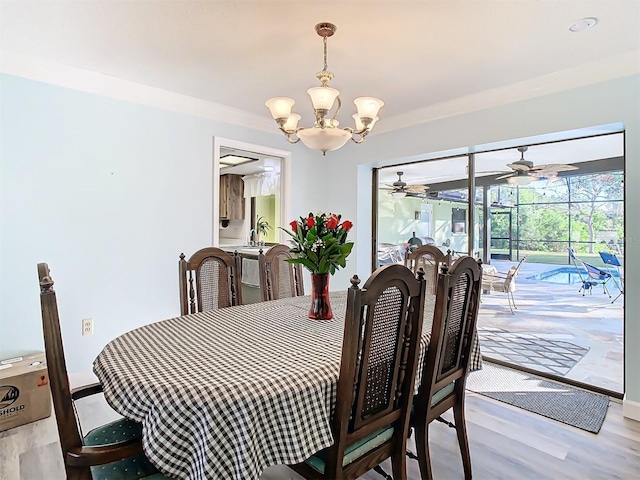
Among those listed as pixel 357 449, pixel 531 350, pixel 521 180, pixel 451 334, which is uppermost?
pixel 521 180

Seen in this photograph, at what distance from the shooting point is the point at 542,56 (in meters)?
Answer: 2.50

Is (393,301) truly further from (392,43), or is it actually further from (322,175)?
(322,175)

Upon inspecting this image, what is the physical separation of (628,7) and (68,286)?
12.8 feet

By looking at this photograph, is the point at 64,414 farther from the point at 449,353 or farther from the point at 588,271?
the point at 588,271

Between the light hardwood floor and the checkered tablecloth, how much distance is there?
2.96 feet

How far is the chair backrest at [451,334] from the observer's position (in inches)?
63.7

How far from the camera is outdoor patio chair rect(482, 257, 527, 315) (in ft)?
11.5

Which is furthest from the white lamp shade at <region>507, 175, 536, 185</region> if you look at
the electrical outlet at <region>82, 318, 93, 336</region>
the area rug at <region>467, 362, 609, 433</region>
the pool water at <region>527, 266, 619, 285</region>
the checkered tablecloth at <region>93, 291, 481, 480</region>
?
the electrical outlet at <region>82, 318, 93, 336</region>

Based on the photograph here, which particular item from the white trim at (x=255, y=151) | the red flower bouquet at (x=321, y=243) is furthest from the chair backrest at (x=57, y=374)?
the white trim at (x=255, y=151)

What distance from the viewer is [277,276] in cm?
276

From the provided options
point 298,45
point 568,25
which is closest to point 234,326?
point 298,45

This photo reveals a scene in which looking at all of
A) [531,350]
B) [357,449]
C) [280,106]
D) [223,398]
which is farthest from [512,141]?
[223,398]

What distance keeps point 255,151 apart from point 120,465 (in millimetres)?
3195

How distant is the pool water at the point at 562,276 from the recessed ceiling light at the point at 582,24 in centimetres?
185
